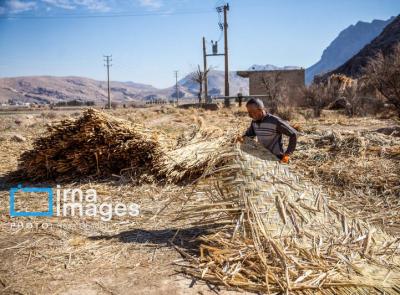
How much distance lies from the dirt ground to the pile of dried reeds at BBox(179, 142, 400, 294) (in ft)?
1.04

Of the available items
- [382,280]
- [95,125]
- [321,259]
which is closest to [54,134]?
[95,125]

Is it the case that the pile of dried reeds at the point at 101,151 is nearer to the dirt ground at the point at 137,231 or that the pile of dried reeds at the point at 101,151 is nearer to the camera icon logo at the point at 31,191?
the dirt ground at the point at 137,231

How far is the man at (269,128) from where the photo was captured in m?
4.07

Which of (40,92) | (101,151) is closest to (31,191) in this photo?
(101,151)

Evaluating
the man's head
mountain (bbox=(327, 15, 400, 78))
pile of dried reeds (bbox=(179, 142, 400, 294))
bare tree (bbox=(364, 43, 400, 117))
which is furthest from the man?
mountain (bbox=(327, 15, 400, 78))

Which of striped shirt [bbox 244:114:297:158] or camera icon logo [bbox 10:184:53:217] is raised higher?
striped shirt [bbox 244:114:297:158]

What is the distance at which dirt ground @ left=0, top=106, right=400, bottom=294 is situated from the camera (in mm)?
3043

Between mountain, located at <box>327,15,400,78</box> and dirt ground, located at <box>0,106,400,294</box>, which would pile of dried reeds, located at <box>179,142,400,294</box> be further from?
mountain, located at <box>327,15,400,78</box>

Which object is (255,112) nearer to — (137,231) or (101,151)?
(137,231)

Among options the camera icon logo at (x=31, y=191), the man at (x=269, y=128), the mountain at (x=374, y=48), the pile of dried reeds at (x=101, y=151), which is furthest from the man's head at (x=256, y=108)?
the mountain at (x=374, y=48)

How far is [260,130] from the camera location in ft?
13.8

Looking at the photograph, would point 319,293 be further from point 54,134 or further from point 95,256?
point 54,134

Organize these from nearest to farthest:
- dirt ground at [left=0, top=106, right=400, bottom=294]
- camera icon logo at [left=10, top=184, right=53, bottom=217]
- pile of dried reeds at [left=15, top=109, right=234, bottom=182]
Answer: dirt ground at [left=0, top=106, right=400, bottom=294], camera icon logo at [left=10, top=184, right=53, bottom=217], pile of dried reeds at [left=15, top=109, right=234, bottom=182]

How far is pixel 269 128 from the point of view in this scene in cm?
417
